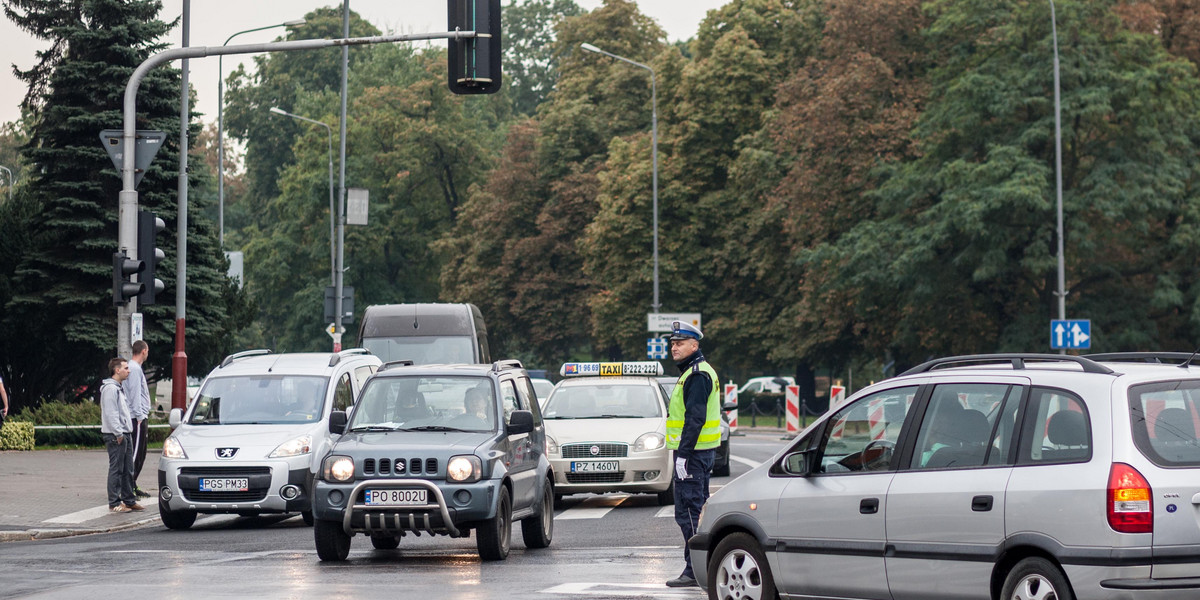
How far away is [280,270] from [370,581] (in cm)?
6597

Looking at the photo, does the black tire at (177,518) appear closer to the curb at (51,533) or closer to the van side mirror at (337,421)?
the curb at (51,533)

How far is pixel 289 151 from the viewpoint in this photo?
300 feet

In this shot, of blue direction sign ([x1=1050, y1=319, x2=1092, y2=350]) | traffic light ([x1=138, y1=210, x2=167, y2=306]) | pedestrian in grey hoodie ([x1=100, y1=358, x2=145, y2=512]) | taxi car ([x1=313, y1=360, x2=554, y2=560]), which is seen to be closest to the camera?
taxi car ([x1=313, y1=360, x2=554, y2=560])

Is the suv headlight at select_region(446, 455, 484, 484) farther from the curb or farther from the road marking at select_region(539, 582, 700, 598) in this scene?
the curb

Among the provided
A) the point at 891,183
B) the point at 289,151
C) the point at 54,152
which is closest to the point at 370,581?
the point at 54,152

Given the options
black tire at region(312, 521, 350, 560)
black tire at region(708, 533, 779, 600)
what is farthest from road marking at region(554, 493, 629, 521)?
black tire at region(708, 533, 779, 600)

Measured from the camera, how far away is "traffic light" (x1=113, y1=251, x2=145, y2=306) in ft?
66.3

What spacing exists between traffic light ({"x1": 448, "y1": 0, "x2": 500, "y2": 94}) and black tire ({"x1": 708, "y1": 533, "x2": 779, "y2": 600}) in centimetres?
981

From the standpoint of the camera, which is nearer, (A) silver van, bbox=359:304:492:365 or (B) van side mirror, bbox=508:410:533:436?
(B) van side mirror, bbox=508:410:533:436

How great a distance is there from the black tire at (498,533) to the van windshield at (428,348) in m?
18.7

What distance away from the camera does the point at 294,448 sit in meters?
→ 17.6

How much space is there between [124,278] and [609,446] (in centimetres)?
609

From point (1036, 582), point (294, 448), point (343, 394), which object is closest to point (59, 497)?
point (343, 394)

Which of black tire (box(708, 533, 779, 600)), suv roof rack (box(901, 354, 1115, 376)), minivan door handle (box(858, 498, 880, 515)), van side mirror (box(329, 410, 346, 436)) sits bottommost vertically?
black tire (box(708, 533, 779, 600))
